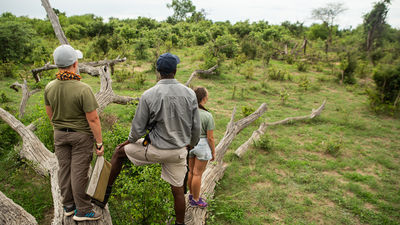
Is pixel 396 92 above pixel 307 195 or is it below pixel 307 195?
above

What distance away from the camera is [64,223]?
231 cm

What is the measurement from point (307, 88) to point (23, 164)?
11.1 metres

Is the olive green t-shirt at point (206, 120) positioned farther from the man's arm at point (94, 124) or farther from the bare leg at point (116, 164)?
the man's arm at point (94, 124)

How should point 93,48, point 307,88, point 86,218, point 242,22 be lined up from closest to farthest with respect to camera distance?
point 86,218
point 307,88
point 93,48
point 242,22

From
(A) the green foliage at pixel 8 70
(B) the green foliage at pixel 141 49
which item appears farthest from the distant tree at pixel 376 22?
(A) the green foliage at pixel 8 70

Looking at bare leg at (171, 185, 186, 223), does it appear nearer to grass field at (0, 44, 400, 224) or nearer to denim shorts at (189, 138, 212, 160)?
denim shorts at (189, 138, 212, 160)

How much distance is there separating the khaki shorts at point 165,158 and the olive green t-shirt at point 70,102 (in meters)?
0.51

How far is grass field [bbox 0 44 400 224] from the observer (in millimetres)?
3766

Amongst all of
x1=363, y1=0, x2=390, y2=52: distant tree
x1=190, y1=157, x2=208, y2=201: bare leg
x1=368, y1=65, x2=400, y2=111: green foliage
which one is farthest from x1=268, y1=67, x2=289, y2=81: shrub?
x1=363, y1=0, x2=390, y2=52: distant tree

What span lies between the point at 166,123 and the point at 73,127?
889mm

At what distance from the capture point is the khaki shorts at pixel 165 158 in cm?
216

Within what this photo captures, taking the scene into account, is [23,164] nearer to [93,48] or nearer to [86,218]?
[86,218]

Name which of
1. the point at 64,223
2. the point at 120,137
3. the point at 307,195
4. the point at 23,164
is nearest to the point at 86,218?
the point at 64,223

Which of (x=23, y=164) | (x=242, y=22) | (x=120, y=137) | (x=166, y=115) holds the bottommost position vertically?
(x=23, y=164)
